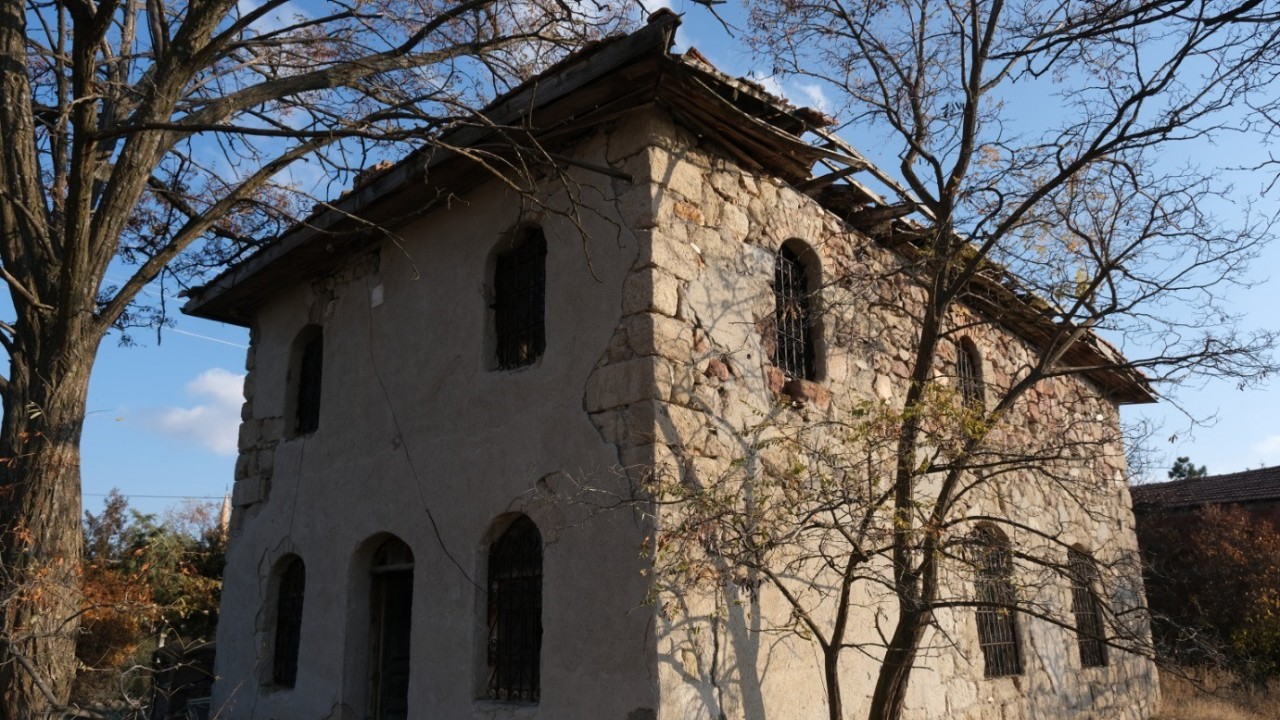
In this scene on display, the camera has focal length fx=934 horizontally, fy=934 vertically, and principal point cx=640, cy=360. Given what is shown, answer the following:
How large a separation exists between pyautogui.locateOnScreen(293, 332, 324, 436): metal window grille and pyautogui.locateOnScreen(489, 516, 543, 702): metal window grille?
10.4 ft

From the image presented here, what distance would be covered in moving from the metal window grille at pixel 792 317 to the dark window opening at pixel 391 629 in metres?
3.24

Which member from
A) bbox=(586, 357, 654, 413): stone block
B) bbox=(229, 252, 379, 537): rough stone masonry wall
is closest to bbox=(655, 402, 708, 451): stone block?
bbox=(586, 357, 654, 413): stone block

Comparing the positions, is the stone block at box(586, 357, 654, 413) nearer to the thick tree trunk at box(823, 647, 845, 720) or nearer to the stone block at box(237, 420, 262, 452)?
the thick tree trunk at box(823, 647, 845, 720)

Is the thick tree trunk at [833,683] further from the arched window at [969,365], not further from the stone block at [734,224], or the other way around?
the arched window at [969,365]

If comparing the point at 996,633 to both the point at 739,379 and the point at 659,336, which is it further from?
the point at 659,336

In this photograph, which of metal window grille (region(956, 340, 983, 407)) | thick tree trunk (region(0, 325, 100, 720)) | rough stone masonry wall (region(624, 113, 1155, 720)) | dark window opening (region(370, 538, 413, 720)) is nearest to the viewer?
thick tree trunk (region(0, 325, 100, 720))

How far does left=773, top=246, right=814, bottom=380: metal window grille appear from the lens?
6488 millimetres

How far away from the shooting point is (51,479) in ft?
16.9

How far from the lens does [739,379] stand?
19.2 feet

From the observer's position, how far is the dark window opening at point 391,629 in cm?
709

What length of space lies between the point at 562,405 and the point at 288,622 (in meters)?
3.97

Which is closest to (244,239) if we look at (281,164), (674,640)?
(281,164)

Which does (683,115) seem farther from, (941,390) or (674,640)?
(674,640)

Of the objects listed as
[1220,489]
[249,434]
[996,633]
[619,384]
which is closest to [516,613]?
[619,384]
